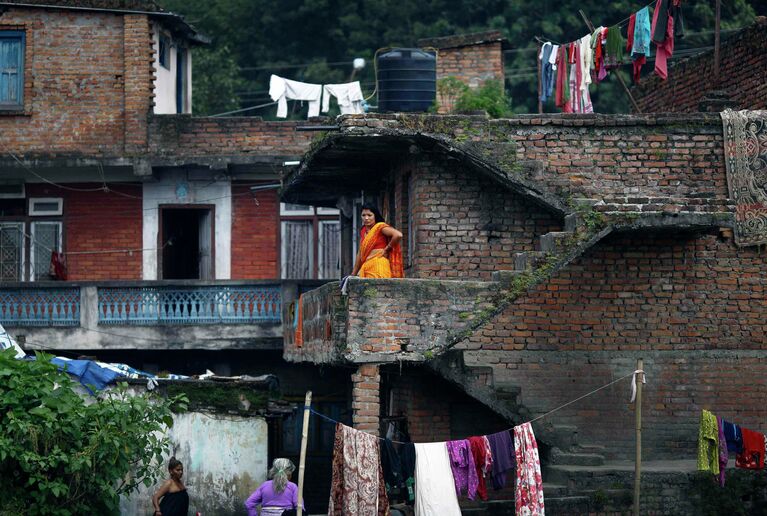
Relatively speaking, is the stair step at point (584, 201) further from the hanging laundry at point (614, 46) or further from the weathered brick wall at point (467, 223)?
the hanging laundry at point (614, 46)

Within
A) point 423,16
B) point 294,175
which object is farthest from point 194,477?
point 423,16

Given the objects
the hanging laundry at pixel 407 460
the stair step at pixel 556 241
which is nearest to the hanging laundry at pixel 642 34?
the stair step at pixel 556 241

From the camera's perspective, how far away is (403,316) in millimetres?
15648

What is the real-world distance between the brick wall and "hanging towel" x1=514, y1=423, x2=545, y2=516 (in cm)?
1132

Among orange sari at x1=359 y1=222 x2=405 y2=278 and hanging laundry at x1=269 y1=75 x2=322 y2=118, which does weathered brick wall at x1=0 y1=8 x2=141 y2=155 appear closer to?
hanging laundry at x1=269 y1=75 x2=322 y2=118

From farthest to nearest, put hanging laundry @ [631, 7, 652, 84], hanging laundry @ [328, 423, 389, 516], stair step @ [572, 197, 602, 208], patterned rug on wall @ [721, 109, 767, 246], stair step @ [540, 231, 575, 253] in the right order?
1. hanging laundry @ [631, 7, 652, 84]
2. patterned rug on wall @ [721, 109, 767, 246]
3. stair step @ [572, 197, 602, 208]
4. stair step @ [540, 231, 575, 253]
5. hanging laundry @ [328, 423, 389, 516]

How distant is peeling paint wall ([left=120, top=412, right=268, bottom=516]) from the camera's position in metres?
18.6

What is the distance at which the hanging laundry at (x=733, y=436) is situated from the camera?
16.8 meters

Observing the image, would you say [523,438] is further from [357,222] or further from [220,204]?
[220,204]

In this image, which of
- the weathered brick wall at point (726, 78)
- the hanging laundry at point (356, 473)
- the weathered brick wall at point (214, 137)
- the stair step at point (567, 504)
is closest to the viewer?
the hanging laundry at point (356, 473)

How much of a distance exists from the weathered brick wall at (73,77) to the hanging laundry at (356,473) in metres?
11.4

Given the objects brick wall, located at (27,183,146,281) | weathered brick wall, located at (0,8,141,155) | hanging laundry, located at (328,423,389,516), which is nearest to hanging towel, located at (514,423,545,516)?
hanging laundry, located at (328,423,389,516)

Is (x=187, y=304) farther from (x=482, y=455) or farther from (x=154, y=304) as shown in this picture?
(x=482, y=455)

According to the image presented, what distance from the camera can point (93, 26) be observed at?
83.6ft
